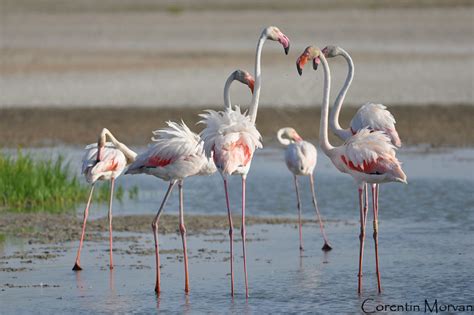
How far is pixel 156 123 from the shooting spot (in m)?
20.4

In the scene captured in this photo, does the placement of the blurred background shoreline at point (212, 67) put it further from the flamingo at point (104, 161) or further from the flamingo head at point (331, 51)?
the flamingo at point (104, 161)

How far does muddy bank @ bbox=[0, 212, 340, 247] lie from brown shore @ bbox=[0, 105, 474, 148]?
19.6 feet

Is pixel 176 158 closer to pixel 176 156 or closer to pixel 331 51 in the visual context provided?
pixel 176 156

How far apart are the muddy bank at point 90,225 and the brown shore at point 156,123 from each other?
19.6ft

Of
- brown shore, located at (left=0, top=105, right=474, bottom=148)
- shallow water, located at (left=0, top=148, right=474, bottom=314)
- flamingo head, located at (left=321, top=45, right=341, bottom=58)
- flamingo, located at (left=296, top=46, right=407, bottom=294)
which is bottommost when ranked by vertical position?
shallow water, located at (left=0, top=148, right=474, bottom=314)

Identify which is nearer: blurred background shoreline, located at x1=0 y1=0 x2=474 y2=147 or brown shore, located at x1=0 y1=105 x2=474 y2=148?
brown shore, located at x1=0 y1=105 x2=474 y2=148

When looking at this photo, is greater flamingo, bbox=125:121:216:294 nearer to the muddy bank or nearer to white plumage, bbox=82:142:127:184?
white plumage, bbox=82:142:127:184

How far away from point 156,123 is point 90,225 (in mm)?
8524

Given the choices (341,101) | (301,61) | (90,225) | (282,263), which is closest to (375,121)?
(341,101)

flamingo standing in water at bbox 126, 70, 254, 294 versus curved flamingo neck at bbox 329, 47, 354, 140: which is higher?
curved flamingo neck at bbox 329, 47, 354, 140

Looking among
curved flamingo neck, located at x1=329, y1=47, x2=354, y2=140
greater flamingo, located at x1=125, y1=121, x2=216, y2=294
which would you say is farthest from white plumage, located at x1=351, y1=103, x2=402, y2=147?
greater flamingo, located at x1=125, y1=121, x2=216, y2=294

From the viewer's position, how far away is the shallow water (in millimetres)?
8648

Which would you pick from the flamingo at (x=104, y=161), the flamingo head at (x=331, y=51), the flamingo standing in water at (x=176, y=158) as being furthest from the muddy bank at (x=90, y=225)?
the flamingo head at (x=331, y=51)

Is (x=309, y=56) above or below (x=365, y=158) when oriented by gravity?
above
